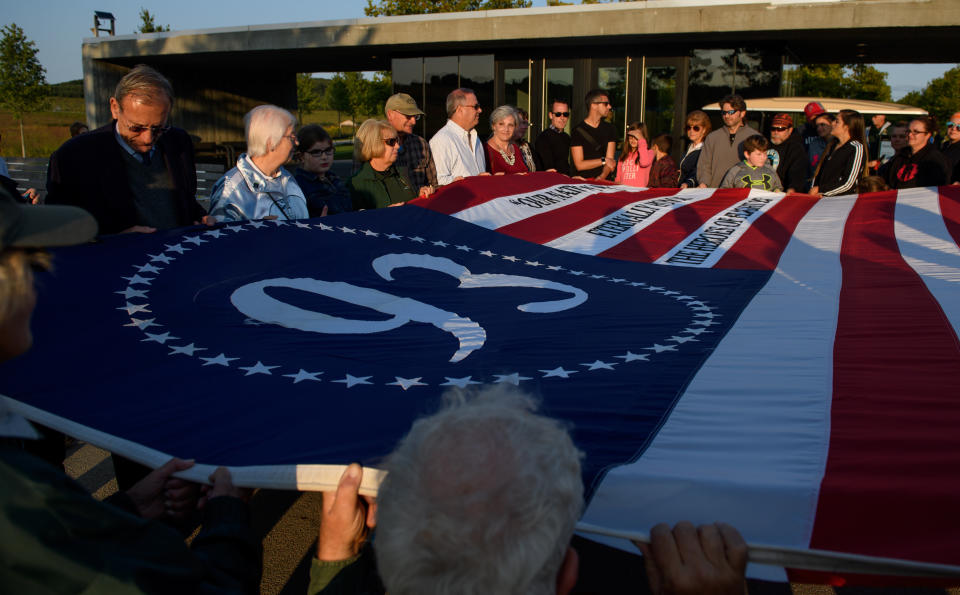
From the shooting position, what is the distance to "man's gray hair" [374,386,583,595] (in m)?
0.79

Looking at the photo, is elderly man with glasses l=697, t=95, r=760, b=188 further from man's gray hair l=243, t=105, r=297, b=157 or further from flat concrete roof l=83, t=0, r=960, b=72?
flat concrete roof l=83, t=0, r=960, b=72

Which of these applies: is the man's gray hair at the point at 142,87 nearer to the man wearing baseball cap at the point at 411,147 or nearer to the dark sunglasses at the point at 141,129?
the dark sunglasses at the point at 141,129

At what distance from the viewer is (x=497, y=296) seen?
285 centimetres

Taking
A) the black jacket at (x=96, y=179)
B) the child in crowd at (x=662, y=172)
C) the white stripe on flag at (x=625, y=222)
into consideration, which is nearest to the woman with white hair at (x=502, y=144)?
the white stripe on flag at (x=625, y=222)

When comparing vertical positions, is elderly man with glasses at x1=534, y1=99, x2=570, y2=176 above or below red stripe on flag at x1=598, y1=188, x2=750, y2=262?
above

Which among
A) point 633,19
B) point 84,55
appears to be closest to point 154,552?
point 633,19

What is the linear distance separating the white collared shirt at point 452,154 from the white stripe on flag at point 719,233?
1738mm

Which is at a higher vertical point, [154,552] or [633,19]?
[633,19]

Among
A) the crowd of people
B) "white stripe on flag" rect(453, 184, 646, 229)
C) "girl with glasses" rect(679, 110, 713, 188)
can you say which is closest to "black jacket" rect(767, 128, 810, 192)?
"girl with glasses" rect(679, 110, 713, 188)

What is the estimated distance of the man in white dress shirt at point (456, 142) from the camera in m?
4.93

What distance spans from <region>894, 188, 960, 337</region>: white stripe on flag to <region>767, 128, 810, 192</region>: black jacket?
6.70 feet

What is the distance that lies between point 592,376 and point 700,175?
16.1 feet

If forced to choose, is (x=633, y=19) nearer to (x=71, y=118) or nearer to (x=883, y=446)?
(x=883, y=446)

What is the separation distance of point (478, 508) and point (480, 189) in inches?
147
